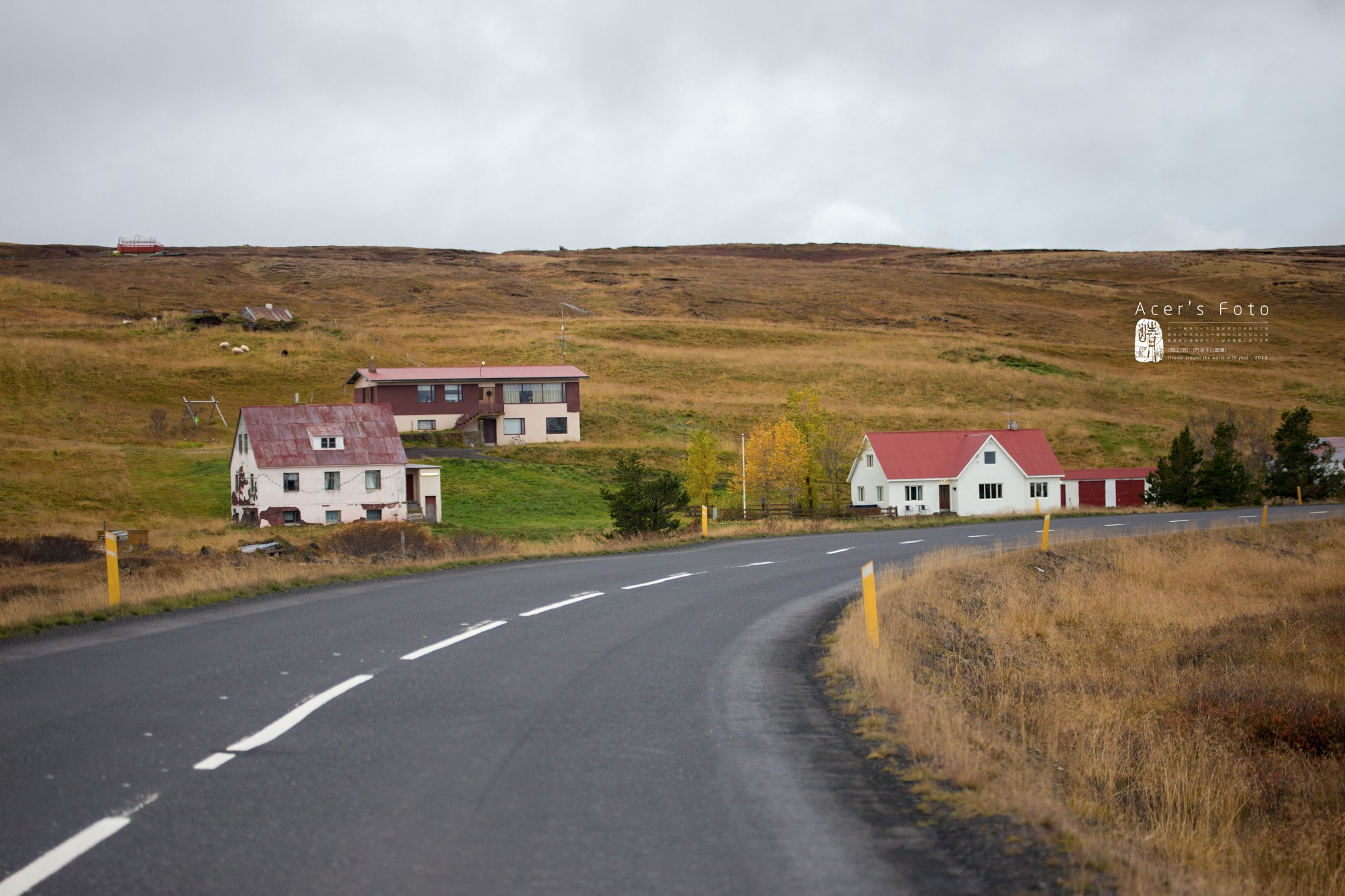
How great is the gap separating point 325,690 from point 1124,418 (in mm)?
84911

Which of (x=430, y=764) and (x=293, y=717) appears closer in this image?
(x=430, y=764)

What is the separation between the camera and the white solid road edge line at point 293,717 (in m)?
7.02

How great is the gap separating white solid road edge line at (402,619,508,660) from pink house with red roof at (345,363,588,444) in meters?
65.2

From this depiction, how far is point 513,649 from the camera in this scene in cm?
1117

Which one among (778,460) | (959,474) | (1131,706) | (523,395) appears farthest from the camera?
(523,395)

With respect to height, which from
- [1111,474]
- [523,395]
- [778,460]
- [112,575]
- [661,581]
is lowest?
[661,581]

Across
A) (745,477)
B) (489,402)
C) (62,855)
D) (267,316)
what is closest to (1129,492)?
(745,477)

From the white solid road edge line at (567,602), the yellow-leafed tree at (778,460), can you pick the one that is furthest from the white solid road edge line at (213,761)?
the yellow-leafed tree at (778,460)

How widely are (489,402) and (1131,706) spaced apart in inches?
2730

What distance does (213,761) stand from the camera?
6582 millimetres

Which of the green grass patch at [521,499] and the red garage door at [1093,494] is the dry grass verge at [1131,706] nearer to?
the green grass patch at [521,499]

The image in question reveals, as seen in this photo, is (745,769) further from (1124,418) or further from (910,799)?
(1124,418)

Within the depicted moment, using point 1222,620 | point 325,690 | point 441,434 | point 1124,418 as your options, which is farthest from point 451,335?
point 325,690

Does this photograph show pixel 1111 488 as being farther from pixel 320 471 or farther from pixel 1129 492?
pixel 320 471
